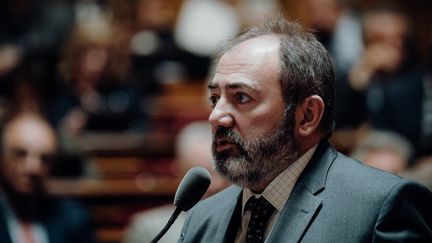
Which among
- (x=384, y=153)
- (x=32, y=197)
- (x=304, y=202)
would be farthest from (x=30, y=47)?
(x=304, y=202)

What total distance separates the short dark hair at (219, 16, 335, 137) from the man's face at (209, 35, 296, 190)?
2cm

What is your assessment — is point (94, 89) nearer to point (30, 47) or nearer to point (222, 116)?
point (30, 47)

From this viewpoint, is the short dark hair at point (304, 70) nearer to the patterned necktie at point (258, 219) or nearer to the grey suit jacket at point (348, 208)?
the grey suit jacket at point (348, 208)

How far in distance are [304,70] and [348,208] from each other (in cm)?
33

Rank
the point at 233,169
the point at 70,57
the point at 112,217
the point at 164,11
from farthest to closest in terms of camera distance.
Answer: the point at 164,11
the point at 70,57
the point at 112,217
the point at 233,169

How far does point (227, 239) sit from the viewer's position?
211cm

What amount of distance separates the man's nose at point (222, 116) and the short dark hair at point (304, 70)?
126 millimetres

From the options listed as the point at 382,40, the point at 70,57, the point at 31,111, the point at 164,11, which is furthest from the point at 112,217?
the point at 164,11

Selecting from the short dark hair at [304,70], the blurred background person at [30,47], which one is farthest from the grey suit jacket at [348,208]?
the blurred background person at [30,47]

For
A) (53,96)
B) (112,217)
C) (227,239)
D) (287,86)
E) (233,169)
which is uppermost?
(287,86)

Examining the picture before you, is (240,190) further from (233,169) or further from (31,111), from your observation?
(31,111)

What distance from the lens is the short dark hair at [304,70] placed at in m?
2.05

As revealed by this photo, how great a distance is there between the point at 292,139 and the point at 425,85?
3371mm

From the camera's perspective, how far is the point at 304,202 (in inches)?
78.3
